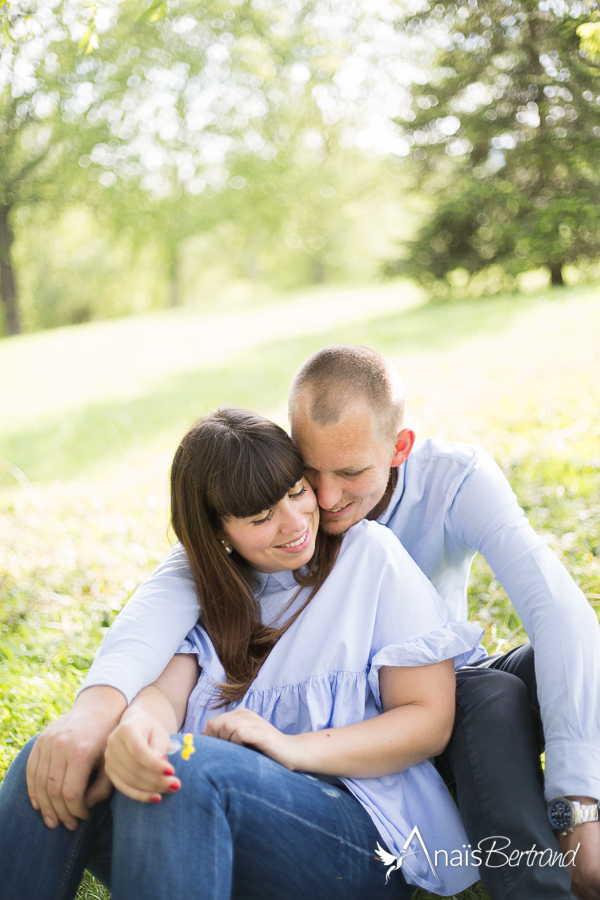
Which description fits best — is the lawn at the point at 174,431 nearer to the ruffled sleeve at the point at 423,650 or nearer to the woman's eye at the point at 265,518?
the ruffled sleeve at the point at 423,650

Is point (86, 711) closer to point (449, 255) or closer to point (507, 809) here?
point (507, 809)

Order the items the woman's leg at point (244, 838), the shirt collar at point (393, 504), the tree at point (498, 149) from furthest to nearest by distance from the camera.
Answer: the tree at point (498, 149)
the shirt collar at point (393, 504)
the woman's leg at point (244, 838)

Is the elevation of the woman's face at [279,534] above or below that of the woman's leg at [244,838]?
above

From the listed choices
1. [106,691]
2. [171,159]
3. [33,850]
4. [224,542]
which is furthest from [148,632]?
[171,159]

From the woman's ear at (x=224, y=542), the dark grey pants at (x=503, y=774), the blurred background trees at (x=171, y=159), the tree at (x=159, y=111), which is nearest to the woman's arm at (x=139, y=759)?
the woman's ear at (x=224, y=542)

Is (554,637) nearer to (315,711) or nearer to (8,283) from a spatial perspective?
(315,711)

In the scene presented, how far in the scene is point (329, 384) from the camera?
2.39 meters

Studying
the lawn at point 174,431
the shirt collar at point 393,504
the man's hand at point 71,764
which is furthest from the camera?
the lawn at point 174,431

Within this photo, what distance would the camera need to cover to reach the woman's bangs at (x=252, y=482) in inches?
78.7

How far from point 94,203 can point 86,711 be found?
26.3m

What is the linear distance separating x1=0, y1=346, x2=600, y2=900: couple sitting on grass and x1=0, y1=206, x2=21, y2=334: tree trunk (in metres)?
25.4

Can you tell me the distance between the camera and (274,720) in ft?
6.49

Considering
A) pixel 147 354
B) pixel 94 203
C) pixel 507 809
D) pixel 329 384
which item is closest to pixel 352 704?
pixel 507 809

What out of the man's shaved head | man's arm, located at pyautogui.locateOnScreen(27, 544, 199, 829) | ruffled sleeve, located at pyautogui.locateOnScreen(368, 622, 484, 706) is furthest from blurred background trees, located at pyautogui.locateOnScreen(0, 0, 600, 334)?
ruffled sleeve, located at pyautogui.locateOnScreen(368, 622, 484, 706)
